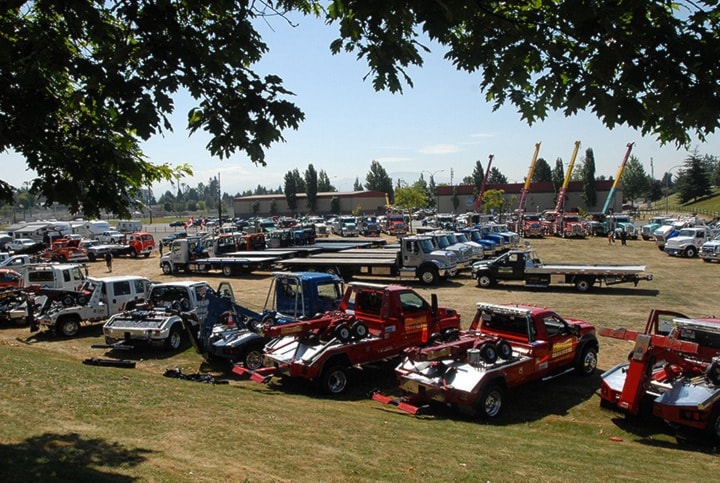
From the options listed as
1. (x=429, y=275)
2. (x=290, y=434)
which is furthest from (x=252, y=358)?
(x=429, y=275)

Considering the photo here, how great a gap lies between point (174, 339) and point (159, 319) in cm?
67

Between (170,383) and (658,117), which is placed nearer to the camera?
(658,117)

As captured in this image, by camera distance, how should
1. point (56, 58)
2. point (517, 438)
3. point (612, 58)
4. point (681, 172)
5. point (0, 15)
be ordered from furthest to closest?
point (681, 172)
point (517, 438)
point (0, 15)
point (56, 58)
point (612, 58)

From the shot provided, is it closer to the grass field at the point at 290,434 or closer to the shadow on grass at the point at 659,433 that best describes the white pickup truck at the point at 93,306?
the grass field at the point at 290,434

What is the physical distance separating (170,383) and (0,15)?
23.1ft

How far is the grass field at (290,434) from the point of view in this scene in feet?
19.8

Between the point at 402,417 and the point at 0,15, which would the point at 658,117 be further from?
the point at 0,15

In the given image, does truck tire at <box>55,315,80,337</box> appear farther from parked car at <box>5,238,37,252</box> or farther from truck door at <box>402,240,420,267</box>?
parked car at <box>5,238,37,252</box>

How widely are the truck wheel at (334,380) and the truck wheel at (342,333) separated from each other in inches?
22.3

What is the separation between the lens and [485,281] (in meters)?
25.7

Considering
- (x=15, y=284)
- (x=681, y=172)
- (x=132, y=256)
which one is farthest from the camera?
(x=681, y=172)

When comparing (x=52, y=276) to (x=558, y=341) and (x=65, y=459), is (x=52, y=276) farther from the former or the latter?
(x=558, y=341)

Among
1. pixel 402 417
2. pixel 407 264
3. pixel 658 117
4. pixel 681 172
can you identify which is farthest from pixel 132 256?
pixel 681 172

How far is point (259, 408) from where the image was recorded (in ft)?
30.1
